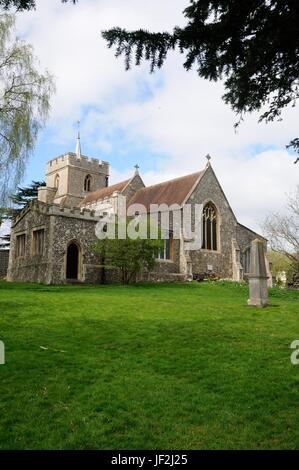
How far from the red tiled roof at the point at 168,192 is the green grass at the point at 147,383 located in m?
18.3

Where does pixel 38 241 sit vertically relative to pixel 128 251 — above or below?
above

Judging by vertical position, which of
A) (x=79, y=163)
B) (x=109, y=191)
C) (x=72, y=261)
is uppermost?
(x=79, y=163)

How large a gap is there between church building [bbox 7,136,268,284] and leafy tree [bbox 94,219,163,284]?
1.54 metres

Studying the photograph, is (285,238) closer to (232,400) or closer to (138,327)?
(138,327)

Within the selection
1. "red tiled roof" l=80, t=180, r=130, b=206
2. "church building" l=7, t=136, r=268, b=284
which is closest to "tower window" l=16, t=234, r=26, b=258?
"church building" l=7, t=136, r=268, b=284

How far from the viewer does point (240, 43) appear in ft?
14.3

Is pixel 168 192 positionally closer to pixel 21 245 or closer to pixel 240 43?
pixel 21 245

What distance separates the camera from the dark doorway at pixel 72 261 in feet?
76.8

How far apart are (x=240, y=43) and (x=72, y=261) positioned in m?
20.2

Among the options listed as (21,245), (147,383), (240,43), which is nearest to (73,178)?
(21,245)

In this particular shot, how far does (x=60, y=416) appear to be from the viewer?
16.4ft

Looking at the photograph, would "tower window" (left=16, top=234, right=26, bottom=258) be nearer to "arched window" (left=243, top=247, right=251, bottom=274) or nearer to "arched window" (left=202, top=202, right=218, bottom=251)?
"arched window" (left=202, top=202, right=218, bottom=251)

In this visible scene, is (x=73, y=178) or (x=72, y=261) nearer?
(x=72, y=261)

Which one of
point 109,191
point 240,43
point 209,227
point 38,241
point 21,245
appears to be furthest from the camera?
point 109,191
